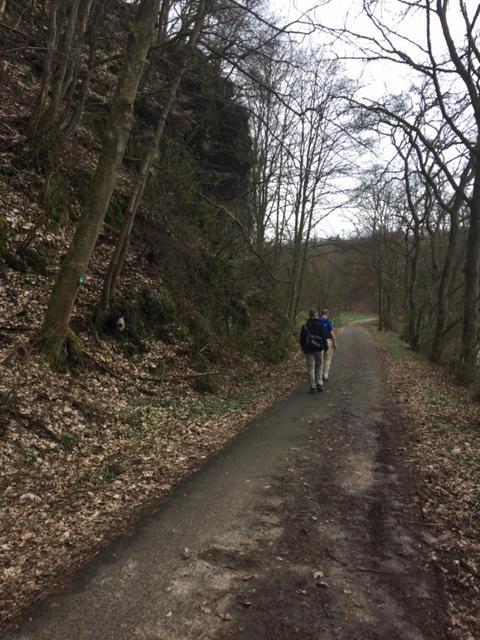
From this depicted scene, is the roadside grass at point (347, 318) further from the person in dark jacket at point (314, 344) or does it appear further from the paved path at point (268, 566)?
the paved path at point (268, 566)

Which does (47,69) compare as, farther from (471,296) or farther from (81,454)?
(471,296)

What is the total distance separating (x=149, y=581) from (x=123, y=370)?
6070mm

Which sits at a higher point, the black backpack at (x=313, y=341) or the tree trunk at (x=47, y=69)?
the tree trunk at (x=47, y=69)

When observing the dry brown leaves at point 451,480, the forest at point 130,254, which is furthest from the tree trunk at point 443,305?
the dry brown leaves at point 451,480

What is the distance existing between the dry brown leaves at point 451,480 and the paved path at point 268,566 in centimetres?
20

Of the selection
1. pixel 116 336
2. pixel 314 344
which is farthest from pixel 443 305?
pixel 116 336

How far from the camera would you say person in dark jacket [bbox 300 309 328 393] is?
11742 millimetres

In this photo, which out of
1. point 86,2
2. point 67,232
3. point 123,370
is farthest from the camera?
point 86,2

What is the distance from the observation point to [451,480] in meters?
6.10

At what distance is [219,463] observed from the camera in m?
6.73

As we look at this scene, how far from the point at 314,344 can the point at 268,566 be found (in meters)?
8.06

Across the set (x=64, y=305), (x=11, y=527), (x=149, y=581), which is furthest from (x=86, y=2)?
(x=149, y=581)

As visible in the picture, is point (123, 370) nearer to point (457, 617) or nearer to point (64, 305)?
point (64, 305)

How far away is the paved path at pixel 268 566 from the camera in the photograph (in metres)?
3.29
